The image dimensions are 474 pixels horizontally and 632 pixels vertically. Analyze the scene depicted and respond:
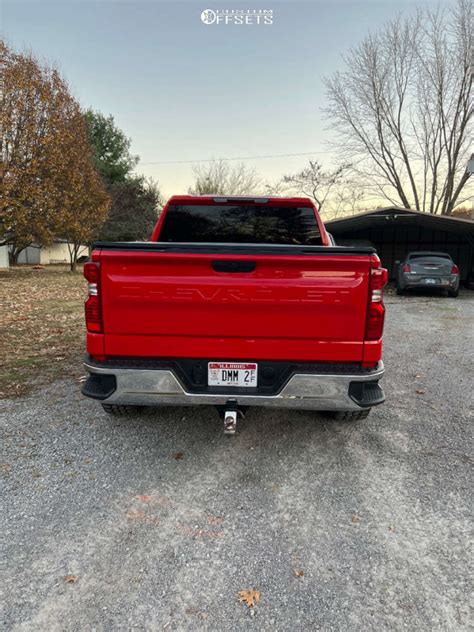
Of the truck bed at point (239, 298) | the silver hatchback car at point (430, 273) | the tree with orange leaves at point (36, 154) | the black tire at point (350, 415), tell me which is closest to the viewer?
the truck bed at point (239, 298)

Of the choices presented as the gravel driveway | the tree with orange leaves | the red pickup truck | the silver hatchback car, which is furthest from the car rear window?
the tree with orange leaves

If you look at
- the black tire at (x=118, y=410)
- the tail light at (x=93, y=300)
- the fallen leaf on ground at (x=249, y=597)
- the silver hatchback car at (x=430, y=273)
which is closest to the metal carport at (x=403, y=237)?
the silver hatchback car at (x=430, y=273)

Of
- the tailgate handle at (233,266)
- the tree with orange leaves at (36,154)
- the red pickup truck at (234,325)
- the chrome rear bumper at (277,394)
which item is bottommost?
the chrome rear bumper at (277,394)

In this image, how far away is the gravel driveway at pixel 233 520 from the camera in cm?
173

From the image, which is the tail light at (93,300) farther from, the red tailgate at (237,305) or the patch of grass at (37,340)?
the patch of grass at (37,340)

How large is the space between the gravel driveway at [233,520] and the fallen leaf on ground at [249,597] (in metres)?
0.03

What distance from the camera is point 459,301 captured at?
1306 centimetres

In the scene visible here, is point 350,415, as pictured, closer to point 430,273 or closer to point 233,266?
point 233,266

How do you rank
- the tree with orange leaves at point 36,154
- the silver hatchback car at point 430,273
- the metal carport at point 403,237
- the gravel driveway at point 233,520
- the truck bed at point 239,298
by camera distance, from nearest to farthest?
the gravel driveway at point 233,520 → the truck bed at point 239,298 → the silver hatchback car at point 430,273 → the tree with orange leaves at point 36,154 → the metal carport at point 403,237

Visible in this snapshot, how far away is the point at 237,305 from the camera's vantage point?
8.10ft

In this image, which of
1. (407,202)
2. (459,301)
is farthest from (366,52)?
(459,301)

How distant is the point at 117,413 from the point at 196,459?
37.1 inches

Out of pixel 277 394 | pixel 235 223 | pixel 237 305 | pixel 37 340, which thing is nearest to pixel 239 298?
pixel 237 305

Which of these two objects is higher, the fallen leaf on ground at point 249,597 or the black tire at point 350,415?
the black tire at point 350,415
